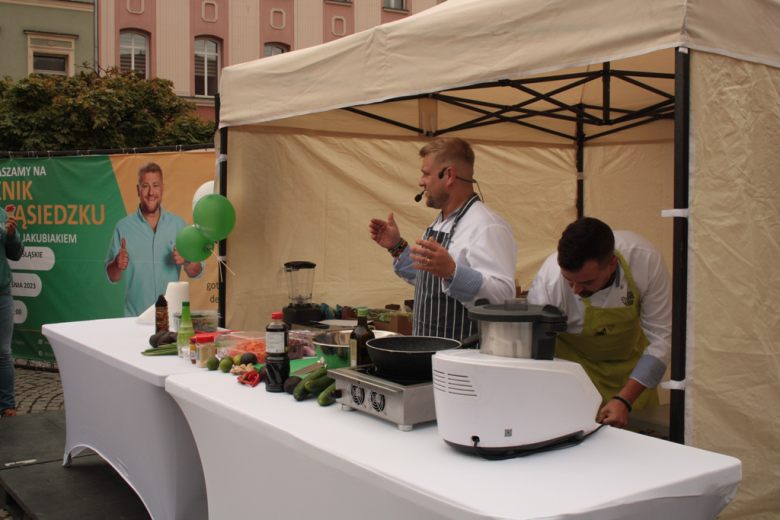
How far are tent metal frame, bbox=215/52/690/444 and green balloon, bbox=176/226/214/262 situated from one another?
134 mm

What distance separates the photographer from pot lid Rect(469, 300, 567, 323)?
1.44 metres

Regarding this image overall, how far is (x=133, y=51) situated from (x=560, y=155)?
49.5ft

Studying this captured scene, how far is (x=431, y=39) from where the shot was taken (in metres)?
2.59

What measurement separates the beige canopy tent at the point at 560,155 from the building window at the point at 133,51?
1436 cm

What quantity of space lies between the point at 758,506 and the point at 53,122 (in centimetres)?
1172

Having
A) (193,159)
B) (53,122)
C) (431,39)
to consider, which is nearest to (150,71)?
(53,122)

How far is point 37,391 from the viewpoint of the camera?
589 centimetres

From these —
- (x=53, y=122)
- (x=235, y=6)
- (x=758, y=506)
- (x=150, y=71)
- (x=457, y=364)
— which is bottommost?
(x=758, y=506)

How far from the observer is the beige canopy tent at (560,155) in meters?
2.06

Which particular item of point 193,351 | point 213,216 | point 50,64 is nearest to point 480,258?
point 193,351

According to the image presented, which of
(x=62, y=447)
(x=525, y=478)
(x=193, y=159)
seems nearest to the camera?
(x=525, y=478)

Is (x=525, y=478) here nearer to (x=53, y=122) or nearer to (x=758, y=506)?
(x=758, y=506)

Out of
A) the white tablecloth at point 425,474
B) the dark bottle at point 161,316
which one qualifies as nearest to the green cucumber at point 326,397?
the white tablecloth at point 425,474

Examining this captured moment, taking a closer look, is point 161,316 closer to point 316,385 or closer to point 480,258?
point 316,385
